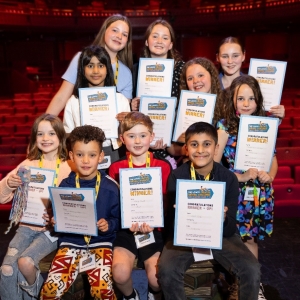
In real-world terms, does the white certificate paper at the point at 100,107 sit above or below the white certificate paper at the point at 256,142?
above

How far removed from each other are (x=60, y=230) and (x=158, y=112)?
971mm

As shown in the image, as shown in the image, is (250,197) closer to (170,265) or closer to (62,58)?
(170,265)

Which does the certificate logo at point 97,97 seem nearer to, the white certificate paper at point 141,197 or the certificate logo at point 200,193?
the white certificate paper at point 141,197

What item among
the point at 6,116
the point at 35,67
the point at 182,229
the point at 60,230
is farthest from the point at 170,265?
the point at 35,67

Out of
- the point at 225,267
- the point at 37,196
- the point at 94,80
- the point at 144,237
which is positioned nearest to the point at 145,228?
the point at 144,237

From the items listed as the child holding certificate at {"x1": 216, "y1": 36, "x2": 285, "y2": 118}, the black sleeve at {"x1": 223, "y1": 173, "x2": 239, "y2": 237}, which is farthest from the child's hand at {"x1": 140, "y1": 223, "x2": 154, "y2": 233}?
the child holding certificate at {"x1": 216, "y1": 36, "x2": 285, "y2": 118}

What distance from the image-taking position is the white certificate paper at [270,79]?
278cm

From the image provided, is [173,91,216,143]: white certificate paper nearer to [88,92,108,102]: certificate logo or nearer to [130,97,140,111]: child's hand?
[130,97,140,111]: child's hand

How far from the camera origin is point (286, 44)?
14305 mm

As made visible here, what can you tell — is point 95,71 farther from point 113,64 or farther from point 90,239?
point 90,239

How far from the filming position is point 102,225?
226 centimetres

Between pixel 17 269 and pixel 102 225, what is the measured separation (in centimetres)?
58

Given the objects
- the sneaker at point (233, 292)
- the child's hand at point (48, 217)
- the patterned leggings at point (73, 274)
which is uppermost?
the child's hand at point (48, 217)

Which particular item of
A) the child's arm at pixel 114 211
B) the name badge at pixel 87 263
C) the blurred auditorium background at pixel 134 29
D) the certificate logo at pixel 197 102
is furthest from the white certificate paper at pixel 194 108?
the blurred auditorium background at pixel 134 29
